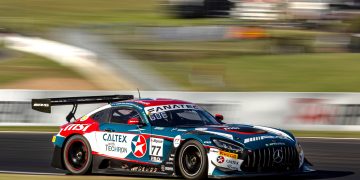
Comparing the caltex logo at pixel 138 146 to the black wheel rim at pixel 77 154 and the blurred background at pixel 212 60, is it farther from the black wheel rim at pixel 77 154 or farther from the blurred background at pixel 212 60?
the blurred background at pixel 212 60

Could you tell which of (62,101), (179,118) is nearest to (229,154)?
(179,118)

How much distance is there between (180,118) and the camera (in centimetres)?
1127

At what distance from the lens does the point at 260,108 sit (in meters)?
20.5

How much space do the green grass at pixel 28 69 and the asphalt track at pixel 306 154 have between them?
1295cm

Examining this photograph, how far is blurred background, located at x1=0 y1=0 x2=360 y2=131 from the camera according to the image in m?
20.5

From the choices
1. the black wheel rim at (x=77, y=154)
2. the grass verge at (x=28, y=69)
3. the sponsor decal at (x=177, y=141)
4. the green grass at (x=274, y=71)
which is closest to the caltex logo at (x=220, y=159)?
the sponsor decal at (x=177, y=141)

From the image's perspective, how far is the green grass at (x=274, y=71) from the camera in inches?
1173

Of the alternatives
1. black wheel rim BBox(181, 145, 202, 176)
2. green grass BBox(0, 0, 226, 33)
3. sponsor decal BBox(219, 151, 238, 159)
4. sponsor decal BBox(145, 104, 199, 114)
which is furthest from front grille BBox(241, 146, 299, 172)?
green grass BBox(0, 0, 226, 33)

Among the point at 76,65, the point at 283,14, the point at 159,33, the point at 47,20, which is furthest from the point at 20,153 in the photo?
the point at 47,20

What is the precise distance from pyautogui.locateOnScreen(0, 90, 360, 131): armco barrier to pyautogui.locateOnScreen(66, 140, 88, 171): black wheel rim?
29.1ft

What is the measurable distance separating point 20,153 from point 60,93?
6.98m

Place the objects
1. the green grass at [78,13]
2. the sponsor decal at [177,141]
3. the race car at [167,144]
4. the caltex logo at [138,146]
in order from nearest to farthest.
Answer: the race car at [167,144]
the sponsor decal at [177,141]
the caltex logo at [138,146]
the green grass at [78,13]

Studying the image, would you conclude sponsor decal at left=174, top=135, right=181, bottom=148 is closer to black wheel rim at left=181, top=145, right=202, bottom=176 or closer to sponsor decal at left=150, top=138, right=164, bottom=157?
black wheel rim at left=181, top=145, right=202, bottom=176

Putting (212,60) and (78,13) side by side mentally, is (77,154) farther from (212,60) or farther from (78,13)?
(78,13)
